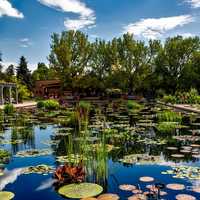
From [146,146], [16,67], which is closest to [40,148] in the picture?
[146,146]

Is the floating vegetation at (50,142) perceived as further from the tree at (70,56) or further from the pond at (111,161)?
the tree at (70,56)

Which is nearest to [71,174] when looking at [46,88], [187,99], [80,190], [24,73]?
[80,190]

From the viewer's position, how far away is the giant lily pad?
3846 mm

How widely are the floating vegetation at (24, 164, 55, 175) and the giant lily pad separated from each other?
0.90 metres

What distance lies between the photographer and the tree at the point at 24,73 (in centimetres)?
4112

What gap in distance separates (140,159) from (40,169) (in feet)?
6.07

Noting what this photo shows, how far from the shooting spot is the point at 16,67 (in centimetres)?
4634

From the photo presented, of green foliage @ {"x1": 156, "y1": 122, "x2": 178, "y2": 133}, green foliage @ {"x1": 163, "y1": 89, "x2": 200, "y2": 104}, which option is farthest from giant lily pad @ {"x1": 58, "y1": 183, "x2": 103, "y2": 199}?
green foliage @ {"x1": 163, "y1": 89, "x2": 200, "y2": 104}

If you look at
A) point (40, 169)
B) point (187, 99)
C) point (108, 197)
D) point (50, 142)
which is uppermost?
point (187, 99)

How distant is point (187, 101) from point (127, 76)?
49.0 feet

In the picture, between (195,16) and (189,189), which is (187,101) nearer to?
(195,16)

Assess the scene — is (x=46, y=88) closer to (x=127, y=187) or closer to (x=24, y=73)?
(x=24, y=73)

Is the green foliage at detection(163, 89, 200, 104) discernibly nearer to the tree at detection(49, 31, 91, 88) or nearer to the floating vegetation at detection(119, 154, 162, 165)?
the floating vegetation at detection(119, 154, 162, 165)

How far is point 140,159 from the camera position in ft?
18.6
